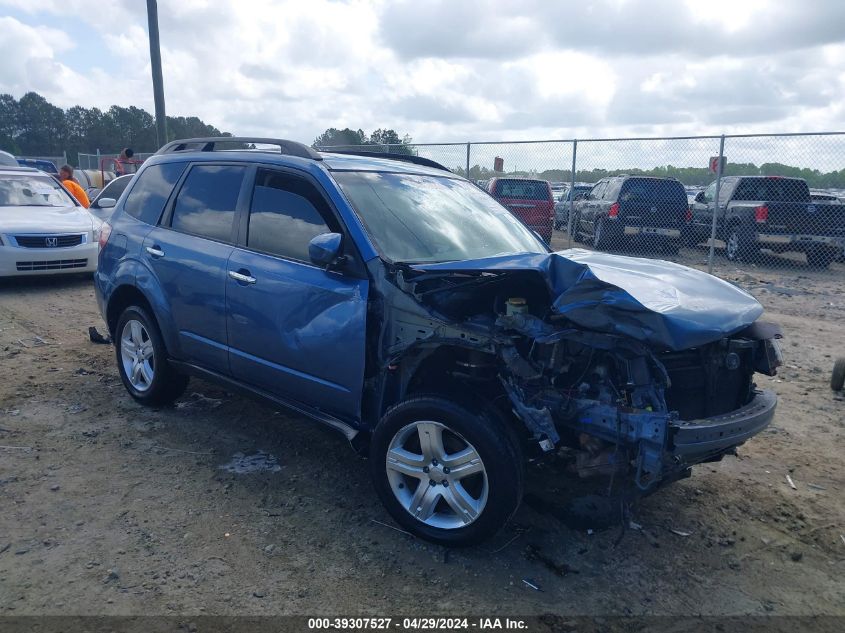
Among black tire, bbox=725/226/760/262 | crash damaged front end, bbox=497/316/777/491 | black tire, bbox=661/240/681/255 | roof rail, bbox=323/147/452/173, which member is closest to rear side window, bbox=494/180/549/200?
black tire, bbox=661/240/681/255

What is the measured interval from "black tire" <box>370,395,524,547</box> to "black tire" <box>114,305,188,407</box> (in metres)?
2.22

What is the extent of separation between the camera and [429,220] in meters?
4.29

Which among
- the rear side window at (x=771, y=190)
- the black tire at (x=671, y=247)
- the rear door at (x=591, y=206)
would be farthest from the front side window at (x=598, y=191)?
the rear side window at (x=771, y=190)

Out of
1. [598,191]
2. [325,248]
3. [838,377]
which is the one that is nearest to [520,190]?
[598,191]

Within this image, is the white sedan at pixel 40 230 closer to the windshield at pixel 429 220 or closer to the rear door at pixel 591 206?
the windshield at pixel 429 220

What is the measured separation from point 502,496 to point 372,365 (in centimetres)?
99

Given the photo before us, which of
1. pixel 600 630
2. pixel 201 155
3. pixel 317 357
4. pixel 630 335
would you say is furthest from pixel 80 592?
pixel 201 155

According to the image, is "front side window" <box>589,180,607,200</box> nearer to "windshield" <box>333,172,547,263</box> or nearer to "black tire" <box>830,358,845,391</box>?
"black tire" <box>830,358,845,391</box>

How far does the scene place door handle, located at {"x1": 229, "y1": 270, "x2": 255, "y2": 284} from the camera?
13.9 ft

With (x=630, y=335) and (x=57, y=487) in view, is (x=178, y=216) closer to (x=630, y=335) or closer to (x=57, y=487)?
(x=57, y=487)

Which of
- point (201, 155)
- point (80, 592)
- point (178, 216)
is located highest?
point (201, 155)

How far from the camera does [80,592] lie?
3041 mm

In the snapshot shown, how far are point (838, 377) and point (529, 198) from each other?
10.7m

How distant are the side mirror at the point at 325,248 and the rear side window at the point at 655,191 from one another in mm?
12397
